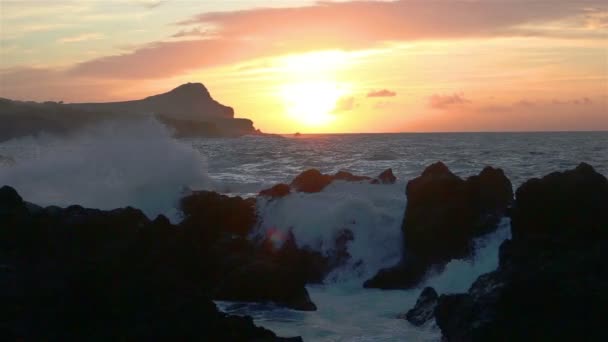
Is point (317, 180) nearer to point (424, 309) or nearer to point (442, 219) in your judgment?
point (442, 219)

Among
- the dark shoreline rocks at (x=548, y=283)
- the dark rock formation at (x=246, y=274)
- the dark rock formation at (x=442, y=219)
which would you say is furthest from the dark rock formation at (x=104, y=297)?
the dark rock formation at (x=442, y=219)

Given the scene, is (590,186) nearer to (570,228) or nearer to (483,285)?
(570,228)

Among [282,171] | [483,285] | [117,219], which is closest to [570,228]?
[483,285]

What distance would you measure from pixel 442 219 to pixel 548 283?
23.5 feet

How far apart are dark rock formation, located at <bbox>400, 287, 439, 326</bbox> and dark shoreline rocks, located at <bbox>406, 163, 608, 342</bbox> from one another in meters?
1.52

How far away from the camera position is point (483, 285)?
11.2m

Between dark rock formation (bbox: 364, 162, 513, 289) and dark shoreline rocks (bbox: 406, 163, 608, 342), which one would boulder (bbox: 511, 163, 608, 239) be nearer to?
dark shoreline rocks (bbox: 406, 163, 608, 342)

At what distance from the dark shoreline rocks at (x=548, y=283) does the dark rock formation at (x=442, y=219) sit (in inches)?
156

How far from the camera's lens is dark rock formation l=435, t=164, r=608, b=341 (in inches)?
393

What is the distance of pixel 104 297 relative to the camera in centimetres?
1048

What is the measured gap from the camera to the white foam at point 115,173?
27062mm

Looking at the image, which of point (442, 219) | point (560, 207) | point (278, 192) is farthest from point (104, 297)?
point (278, 192)

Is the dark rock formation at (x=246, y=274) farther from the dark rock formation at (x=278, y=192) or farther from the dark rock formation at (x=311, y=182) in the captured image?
the dark rock formation at (x=311, y=182)

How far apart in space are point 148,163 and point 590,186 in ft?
70.1
